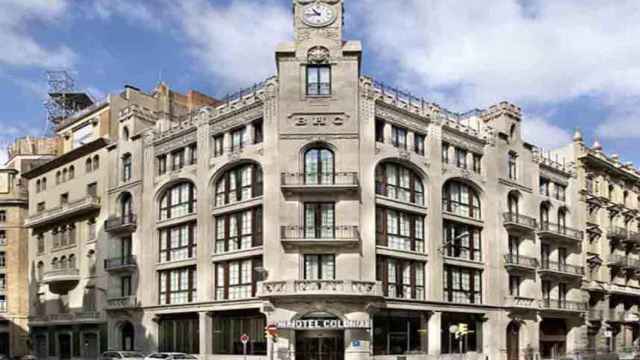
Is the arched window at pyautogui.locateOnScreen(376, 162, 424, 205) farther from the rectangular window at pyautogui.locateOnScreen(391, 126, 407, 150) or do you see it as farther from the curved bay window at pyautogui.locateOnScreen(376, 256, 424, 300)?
the curved bay window at pyautogui.locateOnScreen(376, 256, 424, 300)

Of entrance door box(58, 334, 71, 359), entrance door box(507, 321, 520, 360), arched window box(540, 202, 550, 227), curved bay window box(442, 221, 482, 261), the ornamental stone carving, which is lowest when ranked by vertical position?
entrance door box(58, 334, 71, 359)

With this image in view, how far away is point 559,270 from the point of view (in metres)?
68.4

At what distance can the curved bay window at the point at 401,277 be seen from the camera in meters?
51.9

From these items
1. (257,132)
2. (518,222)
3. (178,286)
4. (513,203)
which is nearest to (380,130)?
(257,132)

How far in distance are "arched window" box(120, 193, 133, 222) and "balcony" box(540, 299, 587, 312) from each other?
36.1 metres

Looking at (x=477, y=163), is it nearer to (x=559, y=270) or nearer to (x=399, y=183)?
(x=399, y=183)

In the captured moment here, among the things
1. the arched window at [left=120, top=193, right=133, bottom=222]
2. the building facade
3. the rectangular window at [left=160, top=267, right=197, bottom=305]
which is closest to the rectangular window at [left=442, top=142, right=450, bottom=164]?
the building facade

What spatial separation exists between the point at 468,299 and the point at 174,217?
23.9 meters

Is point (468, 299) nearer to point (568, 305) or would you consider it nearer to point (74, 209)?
point (568, 305)

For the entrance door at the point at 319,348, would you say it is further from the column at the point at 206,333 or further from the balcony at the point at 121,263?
the balcony at the point at 121,263

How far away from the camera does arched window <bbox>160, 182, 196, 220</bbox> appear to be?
2312 inches

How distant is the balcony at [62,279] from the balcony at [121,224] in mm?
6767

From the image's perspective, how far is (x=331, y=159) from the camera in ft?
170

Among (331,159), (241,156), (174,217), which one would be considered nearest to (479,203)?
(331,159)
